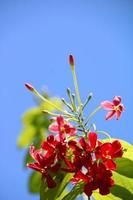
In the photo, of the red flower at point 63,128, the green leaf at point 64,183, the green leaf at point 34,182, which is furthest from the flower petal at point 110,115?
the green leaf at point 34,182

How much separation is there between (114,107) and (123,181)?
55 cm

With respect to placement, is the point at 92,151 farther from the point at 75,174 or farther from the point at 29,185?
the point at 29,185

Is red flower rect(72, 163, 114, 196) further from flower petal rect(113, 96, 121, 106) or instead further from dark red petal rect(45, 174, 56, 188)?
flower petal rect(113, 96, 121, 106)

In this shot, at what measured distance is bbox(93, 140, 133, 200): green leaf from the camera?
216 cm

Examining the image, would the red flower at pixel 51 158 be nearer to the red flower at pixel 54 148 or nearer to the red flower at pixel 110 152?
the red flower at pixel 54 148

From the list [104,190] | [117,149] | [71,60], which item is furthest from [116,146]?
[71,60]

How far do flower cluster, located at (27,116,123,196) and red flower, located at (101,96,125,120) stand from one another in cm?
38

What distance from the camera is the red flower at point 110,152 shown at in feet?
7.12

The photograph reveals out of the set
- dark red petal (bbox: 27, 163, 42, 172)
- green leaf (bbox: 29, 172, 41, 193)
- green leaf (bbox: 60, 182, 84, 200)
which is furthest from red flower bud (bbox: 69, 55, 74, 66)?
green leaf (bbox: 29, 172, 41, 193)

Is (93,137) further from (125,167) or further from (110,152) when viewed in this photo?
(125,167)

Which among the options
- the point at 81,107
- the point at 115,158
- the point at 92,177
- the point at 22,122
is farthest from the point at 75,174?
the point at 22,122

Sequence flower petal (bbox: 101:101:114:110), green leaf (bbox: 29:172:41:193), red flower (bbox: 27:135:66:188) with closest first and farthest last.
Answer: red flower (bbox: 27:135:66:188)
flower petal (bbox: 101:101:114:110)
green leaf (bbox: 29:172:41:193)

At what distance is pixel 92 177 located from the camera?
2.17m

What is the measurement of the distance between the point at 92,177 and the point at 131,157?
10.0 inches
